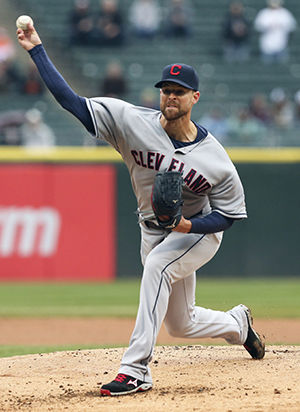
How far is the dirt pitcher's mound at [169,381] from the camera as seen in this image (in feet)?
14.0

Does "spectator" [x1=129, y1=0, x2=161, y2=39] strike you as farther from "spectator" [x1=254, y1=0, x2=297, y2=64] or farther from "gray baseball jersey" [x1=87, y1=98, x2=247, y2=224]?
"gray baseball jersey" [x1=87, y1=98, x2=247, y2=224]

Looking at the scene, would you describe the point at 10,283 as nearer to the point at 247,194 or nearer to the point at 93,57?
the point at 247,194

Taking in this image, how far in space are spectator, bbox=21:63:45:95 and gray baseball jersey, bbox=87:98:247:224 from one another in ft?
32.1

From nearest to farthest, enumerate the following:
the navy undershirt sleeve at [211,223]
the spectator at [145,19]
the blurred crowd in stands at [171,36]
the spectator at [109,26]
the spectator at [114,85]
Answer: the navy undershirt sleeve at [211,223] < the blurred crowd in stands at [171,36] < the spectator at [114,85] < the spectator at [109,26] < the spectator at [145,19]

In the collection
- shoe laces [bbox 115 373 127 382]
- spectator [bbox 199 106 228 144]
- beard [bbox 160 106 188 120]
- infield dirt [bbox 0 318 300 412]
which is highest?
beard [bbox 160 106 188 120]

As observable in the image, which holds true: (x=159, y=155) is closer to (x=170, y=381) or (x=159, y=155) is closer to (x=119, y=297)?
(x=170, y=381)

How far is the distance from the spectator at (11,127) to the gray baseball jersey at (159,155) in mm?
7716

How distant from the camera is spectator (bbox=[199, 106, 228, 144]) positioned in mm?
12523

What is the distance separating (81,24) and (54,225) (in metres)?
5.02

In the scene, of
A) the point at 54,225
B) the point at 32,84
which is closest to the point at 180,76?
the point at 54,225

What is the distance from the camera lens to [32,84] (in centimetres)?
1434

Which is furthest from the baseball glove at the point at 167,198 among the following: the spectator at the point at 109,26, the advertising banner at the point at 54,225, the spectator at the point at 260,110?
the spectator at the point at 109,26

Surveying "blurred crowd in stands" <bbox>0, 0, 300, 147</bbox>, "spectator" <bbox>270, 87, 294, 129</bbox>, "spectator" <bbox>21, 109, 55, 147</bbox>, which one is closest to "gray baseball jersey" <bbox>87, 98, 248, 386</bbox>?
"spectator" <bbox>21, 109, 55, 147</bbox>

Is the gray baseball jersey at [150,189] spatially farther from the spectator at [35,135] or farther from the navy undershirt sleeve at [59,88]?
the spectator at [35,135]
